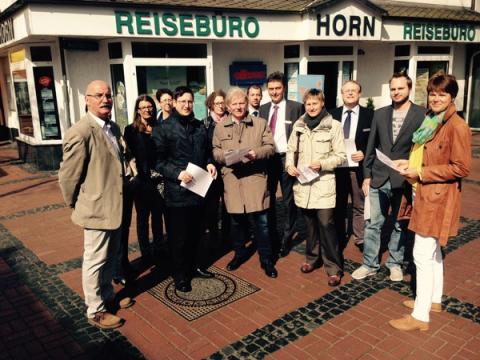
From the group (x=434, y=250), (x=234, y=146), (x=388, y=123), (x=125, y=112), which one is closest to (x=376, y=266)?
(x=434, y=250)

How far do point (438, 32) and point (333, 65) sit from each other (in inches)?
177

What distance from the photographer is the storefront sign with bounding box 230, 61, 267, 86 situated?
12.4 m

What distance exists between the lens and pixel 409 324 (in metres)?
3.63

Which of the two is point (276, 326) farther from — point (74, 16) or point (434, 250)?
point (74, 16)

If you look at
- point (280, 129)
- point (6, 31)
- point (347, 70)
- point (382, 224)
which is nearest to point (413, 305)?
point (382, 224)

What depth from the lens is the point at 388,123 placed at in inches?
169

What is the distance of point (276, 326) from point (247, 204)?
1.39m

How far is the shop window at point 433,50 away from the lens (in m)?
15.4

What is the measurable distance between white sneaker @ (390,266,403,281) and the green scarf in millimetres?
1676

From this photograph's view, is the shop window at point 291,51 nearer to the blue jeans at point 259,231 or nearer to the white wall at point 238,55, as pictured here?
the white wall at point 238,55

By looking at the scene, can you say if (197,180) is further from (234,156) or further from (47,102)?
(47,102)

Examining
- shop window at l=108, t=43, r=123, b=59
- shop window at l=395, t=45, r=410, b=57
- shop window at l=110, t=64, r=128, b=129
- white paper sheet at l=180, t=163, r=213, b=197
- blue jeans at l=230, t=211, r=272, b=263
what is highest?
shop window at l=395, t=45, r=410, b=57

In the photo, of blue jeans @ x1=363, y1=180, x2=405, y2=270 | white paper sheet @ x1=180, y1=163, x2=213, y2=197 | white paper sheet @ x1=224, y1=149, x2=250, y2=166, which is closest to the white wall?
white paper sheet @ x1=224, y1=149, x2=250, y2=166

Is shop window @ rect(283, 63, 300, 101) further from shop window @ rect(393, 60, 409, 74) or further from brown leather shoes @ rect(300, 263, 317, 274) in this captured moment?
brown leather shoes @ rect(300, 263, 317, 274)
